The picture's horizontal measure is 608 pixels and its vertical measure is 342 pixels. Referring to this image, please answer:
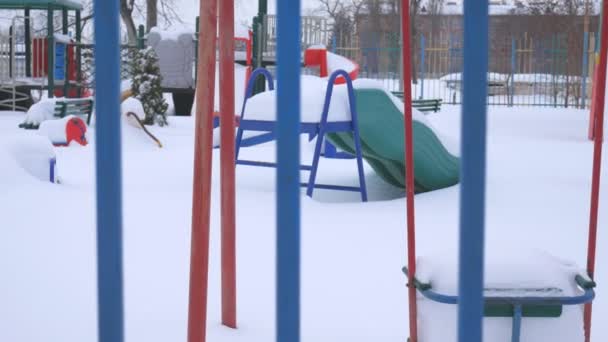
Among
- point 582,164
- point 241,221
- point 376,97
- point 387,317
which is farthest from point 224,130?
point 582,164

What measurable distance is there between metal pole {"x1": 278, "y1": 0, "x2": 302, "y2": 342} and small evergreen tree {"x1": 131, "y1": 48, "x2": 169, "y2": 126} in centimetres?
912

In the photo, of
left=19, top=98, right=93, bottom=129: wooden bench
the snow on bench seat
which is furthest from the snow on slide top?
left=19, top=98, right=93, bottom=129: wooden bench

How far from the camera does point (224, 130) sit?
1659mm

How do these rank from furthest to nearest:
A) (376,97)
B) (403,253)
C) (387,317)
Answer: (376,97), (403,253), (387,317)

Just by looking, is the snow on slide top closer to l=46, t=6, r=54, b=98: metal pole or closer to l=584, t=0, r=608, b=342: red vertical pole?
l=584, t=0, r=608, b=342: red vertical pole

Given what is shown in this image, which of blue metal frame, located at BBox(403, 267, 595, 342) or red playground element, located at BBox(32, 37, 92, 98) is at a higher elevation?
red playground element, located at BBox(32, 37, 92, 98)

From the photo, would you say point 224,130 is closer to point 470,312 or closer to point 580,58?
point 470,312

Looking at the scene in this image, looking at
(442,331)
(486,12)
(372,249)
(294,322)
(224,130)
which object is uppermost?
(486,12)

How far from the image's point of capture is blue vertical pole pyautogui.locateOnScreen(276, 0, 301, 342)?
0.67 meters

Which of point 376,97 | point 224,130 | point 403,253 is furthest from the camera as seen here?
point 376,97

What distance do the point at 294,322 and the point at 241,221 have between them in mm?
2535

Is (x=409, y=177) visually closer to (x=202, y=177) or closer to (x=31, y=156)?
(x=202, y=177)

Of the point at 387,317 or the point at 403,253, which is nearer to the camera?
the point at 387,317

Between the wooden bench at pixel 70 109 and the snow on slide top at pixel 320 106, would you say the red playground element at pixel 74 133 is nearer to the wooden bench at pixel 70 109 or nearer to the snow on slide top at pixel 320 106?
the wooden bench at pixel 70 109
